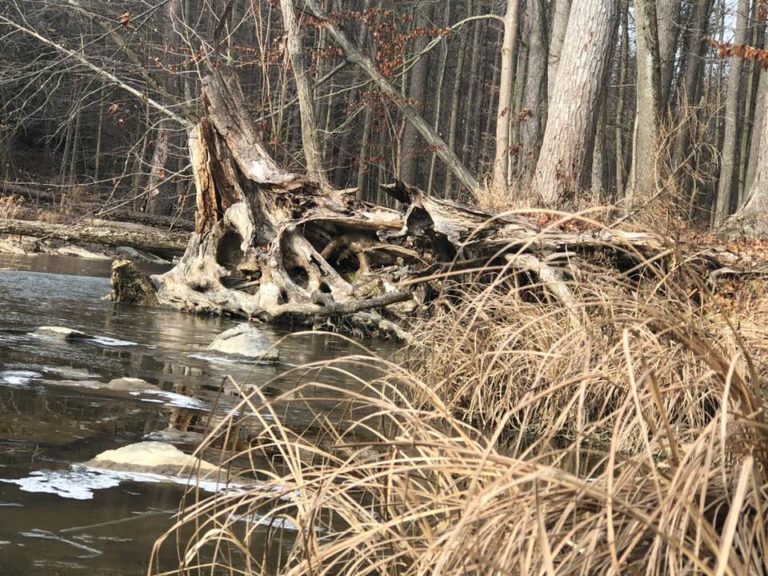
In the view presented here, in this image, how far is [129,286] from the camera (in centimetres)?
1035

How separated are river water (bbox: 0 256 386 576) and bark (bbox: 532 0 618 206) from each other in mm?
3998

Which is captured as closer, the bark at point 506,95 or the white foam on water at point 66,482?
the white foam on water at point 66,482

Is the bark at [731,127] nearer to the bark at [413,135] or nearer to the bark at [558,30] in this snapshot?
the bark at [558,30]

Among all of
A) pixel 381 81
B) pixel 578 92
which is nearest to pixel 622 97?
pixel 381 81

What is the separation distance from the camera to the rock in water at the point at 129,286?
1025 cm

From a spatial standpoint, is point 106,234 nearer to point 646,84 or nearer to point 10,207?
point 10,207

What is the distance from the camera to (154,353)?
6.86 meters

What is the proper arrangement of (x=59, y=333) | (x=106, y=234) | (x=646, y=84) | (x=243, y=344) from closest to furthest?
(x=59, y=333)
(x=243, y=344)
(x=646, y=84)
(x=106, y=234)

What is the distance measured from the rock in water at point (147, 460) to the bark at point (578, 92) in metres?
8.49

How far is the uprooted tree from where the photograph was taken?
371 inches

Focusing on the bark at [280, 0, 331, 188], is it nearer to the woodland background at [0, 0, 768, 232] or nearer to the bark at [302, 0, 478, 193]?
the woodland background at [0, 0, 768, 232]

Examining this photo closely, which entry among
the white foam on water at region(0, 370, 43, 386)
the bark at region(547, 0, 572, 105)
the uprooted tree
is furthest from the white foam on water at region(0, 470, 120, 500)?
the bark at region(547, 0, 572, 105)

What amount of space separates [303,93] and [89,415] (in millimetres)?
8750

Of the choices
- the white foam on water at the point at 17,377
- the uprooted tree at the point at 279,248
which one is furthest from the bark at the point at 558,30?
the white foam on water at the point at 17,377
